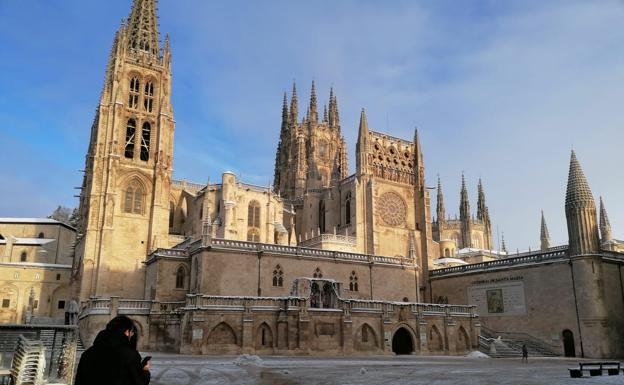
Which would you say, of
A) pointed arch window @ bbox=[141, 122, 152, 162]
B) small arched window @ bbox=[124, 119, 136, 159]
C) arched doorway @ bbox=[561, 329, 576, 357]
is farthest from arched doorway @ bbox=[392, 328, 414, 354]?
small arched window @ bbox=[124, 119, 136, 159]

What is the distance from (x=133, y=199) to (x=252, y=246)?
2053 cm

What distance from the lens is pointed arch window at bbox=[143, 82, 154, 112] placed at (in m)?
57.4

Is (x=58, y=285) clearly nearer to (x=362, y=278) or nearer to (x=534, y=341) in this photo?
(x=362, y=278)

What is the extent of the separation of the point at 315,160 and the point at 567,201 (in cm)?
4088

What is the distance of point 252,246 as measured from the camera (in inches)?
1481

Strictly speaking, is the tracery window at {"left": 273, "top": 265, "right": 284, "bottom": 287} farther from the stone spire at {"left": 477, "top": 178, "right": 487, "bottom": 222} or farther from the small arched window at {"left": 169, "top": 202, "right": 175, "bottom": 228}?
the stone spire at {"left": 477, "top": 178, "right": 487, "bottom": 222}

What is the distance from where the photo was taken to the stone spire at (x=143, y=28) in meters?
60.8

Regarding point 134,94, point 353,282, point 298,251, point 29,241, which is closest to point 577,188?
point 353,282

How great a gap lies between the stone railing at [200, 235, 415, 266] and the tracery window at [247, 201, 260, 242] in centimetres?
1460

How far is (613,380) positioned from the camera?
17641 millimetres

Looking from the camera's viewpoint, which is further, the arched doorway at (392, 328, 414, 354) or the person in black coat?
the arched doorway at (392, 328, 414, 354)

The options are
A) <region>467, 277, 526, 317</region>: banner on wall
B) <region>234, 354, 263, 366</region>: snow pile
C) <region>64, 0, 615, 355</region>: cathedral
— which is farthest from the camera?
<region>467, 277, 526, 317</region>: banner on wall

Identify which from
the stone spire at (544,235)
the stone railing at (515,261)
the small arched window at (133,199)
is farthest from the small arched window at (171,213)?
the stone spire at (544,235)

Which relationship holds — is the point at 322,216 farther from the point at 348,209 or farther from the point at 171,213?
the point at 171,213
